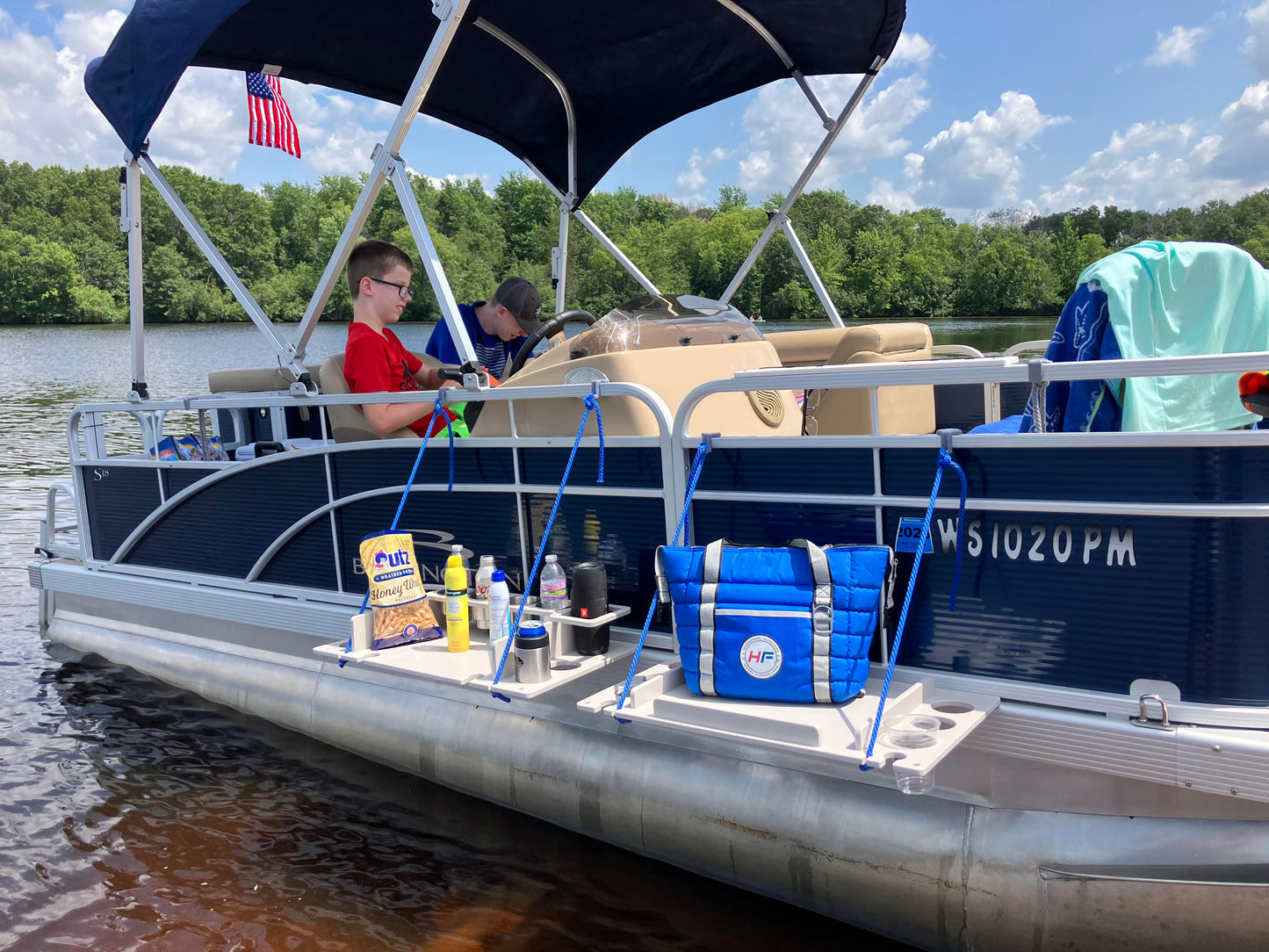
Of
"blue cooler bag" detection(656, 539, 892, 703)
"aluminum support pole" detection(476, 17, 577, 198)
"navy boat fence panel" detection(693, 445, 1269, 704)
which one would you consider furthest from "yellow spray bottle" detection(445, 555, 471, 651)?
"aluminum support pole" detection(476, 17, 577, 198)

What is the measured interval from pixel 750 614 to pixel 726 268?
2580 cm

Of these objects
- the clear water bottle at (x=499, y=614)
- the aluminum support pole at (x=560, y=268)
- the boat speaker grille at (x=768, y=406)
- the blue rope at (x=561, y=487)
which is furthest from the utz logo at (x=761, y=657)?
the aluminum support pole at (x=560, y=268)

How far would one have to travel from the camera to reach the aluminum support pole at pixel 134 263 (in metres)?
5.28

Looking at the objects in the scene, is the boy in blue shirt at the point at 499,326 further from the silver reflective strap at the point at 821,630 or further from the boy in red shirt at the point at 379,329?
the silver reflective strap at the point at 821,630

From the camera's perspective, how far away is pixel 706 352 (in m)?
4.05

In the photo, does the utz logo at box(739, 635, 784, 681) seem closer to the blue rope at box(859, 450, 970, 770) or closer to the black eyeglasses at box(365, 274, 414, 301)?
the blue rope at box(859, 450, 970, 770)

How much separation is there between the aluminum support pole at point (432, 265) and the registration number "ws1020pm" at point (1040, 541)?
1.96 metres

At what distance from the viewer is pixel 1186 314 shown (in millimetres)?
2994

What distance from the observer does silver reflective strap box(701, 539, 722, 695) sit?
10.0 feet

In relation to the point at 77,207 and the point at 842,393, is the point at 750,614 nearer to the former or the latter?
the point at 842,393

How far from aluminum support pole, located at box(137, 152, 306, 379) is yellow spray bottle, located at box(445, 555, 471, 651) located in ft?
5.31

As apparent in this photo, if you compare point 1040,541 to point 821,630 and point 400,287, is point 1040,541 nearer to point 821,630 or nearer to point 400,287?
point 821,630

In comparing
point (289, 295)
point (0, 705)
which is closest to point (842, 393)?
point (0, 705)

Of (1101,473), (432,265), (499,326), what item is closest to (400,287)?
(432,265)
